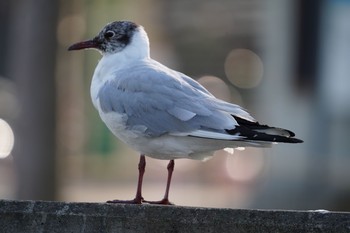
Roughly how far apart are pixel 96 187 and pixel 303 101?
413 centimetres

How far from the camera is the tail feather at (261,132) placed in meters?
5.55

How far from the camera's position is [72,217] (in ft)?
16.4

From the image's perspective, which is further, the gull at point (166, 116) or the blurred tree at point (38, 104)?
the blurred tree at point (38, 104)

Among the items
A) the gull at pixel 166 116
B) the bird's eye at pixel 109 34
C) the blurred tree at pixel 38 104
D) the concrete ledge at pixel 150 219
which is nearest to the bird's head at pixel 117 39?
the bird's eye at pixel 109 34

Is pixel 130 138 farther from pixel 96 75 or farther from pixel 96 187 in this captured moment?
pixel 96 187

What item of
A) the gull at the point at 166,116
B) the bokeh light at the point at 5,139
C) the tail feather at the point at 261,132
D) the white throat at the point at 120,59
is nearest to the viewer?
the tail feather at the point at 261,132

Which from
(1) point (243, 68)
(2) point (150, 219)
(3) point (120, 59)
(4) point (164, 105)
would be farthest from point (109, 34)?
(1) point (243, 68)

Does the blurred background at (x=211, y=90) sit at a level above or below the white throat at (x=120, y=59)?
below

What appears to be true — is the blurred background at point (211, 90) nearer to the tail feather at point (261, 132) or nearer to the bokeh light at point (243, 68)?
the bokeh light at point (243, 68)

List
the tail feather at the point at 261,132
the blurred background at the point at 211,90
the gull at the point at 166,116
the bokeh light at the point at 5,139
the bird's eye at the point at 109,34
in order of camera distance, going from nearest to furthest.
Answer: the tail feather at the point at 261,132, the gull at the point at 166,116, the bird's eye at the point at 109,34, the blurred background at the point at 211,90, the bokeh light at the point at 5,139

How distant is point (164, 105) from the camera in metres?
6.25

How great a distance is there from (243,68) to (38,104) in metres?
8.35

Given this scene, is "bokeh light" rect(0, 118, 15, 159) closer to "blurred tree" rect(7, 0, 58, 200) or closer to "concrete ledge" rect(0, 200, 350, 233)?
"blurred tree" rect(7, 0, 58, 200)

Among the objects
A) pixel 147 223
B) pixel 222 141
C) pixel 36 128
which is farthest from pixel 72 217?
pixel 36 128
